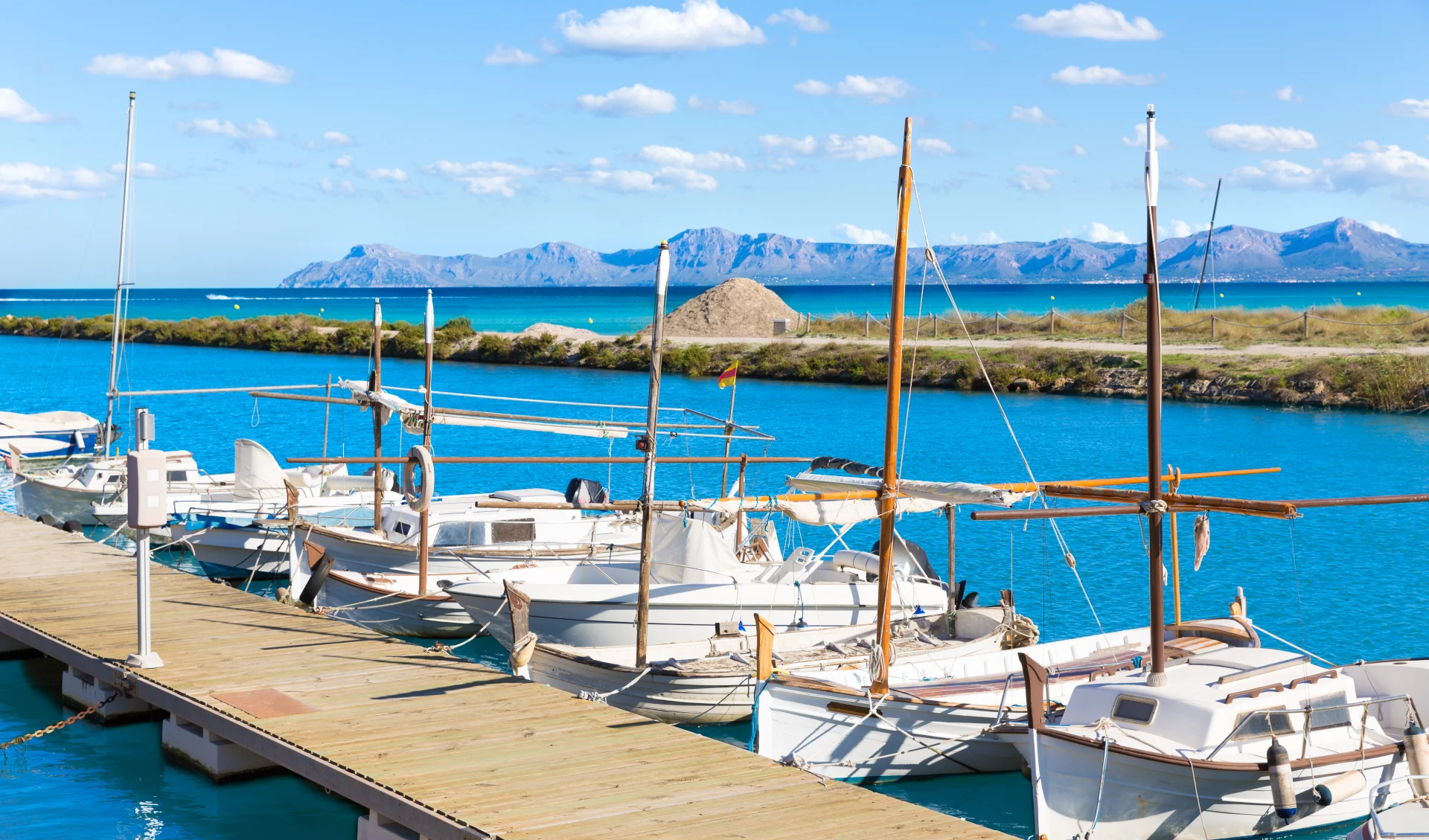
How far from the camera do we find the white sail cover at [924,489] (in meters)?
18.3

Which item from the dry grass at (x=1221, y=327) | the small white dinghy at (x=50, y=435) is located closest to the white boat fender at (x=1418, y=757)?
the small white dinghy at (x=50, y=435)

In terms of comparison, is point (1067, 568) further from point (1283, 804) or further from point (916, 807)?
point (916, 807)

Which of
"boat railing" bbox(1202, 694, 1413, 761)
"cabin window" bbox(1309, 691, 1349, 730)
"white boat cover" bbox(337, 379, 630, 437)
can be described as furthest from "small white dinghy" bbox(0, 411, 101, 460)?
"cabin window" bbox(1309, 691, 1349, 730)

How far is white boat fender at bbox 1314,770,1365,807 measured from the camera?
49.3 feet

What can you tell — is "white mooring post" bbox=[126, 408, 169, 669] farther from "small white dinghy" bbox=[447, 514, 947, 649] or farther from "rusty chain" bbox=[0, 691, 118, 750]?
"small white dinghy" bbox=[447, 514, 947, 649]

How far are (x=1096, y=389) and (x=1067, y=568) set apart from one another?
39.9m

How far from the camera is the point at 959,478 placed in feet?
139

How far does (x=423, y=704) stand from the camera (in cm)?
1578

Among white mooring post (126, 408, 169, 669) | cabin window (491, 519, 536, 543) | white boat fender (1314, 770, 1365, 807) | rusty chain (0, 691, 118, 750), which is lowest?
rusty chain (0, 691, 118, 750)

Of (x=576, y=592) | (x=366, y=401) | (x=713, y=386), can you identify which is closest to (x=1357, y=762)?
(x=576, y=592)

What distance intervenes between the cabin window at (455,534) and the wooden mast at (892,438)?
38.5 feet

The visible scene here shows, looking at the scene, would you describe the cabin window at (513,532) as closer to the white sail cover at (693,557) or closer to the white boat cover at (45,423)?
the white sail cover at (693,557)

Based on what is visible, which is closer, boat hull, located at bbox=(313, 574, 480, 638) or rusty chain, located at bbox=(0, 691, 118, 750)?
rusty chain, located at bbox=(0, 691, 118, 750)

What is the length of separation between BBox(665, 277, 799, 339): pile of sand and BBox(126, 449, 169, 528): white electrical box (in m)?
84.2
